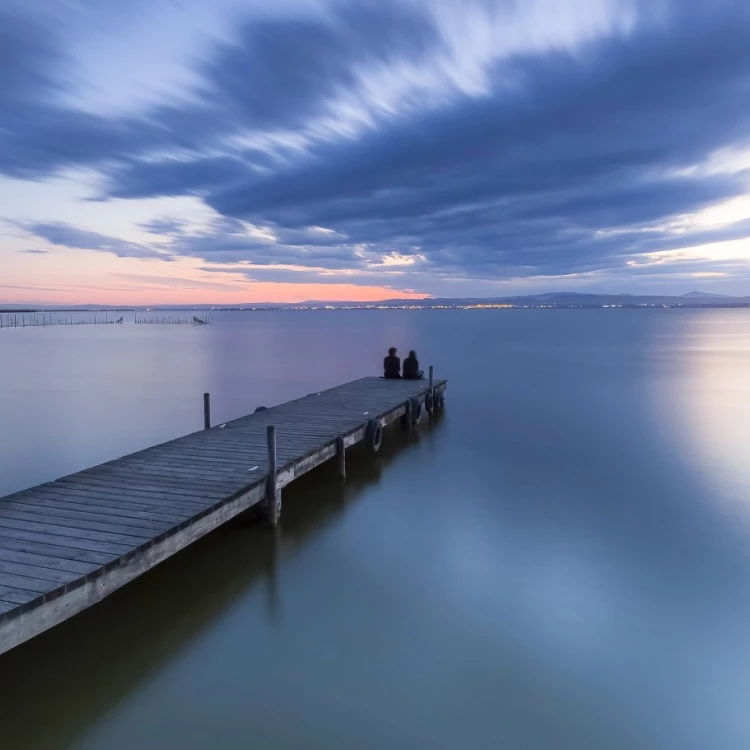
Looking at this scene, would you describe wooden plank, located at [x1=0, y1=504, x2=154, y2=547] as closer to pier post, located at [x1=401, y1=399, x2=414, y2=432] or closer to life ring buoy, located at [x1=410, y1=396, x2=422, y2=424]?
pier post, located at [x1=401, y1=399, x2=414, y2=432]

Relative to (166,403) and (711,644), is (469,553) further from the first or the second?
(166,403)

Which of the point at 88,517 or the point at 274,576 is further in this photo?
the point at 274,576

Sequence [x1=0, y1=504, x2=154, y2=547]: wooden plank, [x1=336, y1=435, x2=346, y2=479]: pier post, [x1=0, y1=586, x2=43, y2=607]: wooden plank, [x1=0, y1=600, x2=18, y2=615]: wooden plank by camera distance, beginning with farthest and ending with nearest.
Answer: [x1=336, y1=435, x2=346, y2=479]: pier post < [x1=0, y1=504, x2=154, y2=547]: wooden plank < [x1=0, y1=586, x2=43, y2=607]: wooden plank < [x1=0, y1=600, x2=18, y2=615]: wooden plank

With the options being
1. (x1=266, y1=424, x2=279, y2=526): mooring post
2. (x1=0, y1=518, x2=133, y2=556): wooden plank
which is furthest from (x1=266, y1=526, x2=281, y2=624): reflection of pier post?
(x1=0, y1=518, x2=133, y2=556): wooden plank

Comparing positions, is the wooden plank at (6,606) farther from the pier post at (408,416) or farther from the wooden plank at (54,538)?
the pier post at (408,416)

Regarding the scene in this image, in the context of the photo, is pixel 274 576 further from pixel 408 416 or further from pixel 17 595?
pixel 408 416

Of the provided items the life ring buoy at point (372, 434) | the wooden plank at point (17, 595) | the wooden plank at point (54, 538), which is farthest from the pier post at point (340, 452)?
the wooden plank at point (17, 595)

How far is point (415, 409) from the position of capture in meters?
16.5

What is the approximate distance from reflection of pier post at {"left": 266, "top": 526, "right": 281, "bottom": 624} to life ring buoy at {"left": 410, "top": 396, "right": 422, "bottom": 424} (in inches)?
301

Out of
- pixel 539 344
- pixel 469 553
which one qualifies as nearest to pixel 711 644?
pixel 469 553

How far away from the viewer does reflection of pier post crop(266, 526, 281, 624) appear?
23.3 feet

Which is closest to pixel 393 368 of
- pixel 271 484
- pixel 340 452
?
pixel 340 452

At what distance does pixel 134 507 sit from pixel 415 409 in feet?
33.7

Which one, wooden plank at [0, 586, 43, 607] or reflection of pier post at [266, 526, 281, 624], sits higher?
wooden plank at [0, 586, 43, 607]
